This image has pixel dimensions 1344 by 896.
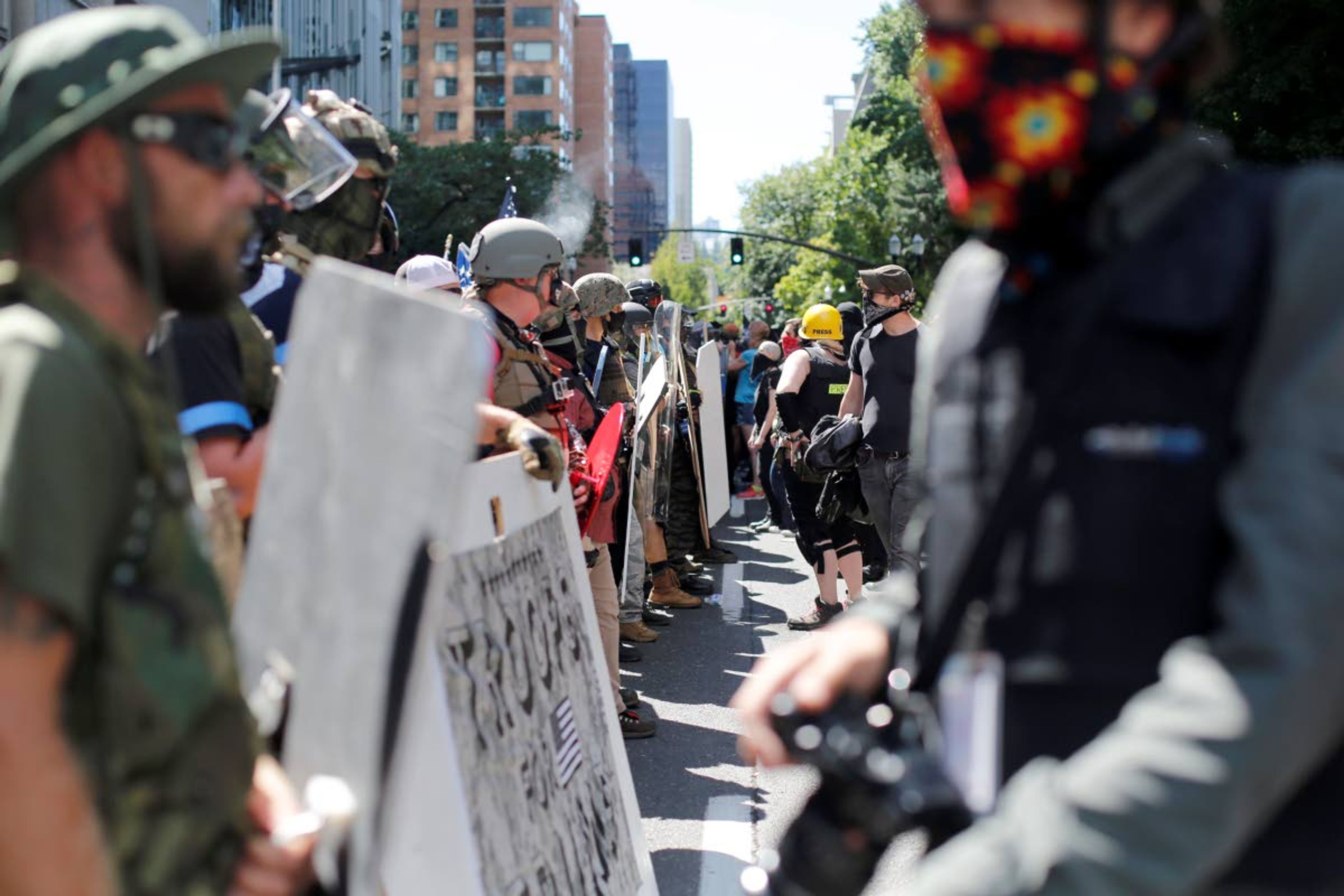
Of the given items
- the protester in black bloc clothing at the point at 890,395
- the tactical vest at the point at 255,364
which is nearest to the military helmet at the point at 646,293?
the protester in black bloc clothing at the point at 890,395

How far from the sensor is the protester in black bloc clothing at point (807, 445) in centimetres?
926

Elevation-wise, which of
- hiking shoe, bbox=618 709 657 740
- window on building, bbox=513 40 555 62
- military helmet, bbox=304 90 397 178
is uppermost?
window on building, bbox=513 40 555 62

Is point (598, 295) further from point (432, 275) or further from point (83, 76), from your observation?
point (83, 76)

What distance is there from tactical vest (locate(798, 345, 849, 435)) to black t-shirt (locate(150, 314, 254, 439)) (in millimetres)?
6831

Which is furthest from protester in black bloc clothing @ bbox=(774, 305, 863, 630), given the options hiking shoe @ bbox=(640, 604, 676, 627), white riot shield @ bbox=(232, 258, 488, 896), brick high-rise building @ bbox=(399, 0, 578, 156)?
brick high-rise building @ bbox=(399, 0, 578, 156)

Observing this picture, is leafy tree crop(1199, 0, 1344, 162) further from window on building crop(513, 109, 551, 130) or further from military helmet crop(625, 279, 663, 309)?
window on building crop(513, 109, 551, 130)

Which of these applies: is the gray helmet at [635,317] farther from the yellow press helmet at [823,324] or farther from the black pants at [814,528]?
the black pants at [814,528]

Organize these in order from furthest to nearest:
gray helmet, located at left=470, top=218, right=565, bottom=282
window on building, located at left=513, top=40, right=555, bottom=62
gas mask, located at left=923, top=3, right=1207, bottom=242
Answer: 1. window on building, located at left=513, top=40, right=555, bottom=62
2. gray helmet, located at left=470, top=218, right=565, bottom=282
3. gas mask, located at left=923, top=3, right=1207, bottom=242

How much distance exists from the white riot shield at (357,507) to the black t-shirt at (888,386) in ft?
20.2

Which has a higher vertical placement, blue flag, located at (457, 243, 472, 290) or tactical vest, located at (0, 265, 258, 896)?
blue flag, located at (457, 243, 472, 290)

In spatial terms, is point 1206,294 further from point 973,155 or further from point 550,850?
point 550,850

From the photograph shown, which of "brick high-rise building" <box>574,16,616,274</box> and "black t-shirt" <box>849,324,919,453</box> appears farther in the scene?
"brick high-rise building" <box>574,16,616,274</box>

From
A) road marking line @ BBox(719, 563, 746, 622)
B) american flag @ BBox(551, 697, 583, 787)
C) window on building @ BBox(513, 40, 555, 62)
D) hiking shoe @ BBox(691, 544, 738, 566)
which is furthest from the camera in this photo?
window on building @ BBox(513, 40, 555, 62)

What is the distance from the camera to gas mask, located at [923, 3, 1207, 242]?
1410mm
